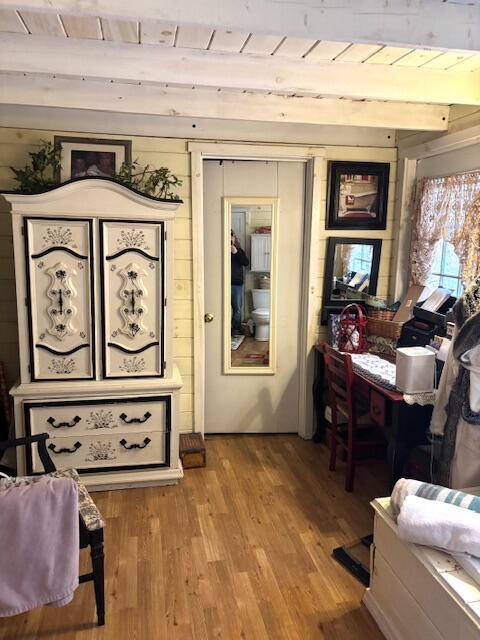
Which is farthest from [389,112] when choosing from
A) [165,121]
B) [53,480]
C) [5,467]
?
[5,467]

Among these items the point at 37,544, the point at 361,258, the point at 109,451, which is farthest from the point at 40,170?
the point at 361,258

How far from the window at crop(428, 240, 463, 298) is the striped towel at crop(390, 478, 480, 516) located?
4.77 ft

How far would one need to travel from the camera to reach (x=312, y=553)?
2.53 metres

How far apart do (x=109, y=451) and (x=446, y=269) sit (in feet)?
7.74

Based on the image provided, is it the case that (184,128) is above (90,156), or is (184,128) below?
above

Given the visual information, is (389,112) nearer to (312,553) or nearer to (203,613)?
(312,553)

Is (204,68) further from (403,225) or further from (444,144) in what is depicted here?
(403,225)

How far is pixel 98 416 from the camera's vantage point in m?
2.99

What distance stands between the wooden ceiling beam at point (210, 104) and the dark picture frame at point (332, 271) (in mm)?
837

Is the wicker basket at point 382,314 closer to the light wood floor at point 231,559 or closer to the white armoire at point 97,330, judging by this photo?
the light wood floor at point 231,559

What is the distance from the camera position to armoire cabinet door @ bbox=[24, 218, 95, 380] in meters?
2.79

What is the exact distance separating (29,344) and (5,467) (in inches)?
33.7

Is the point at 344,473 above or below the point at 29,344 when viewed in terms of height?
below

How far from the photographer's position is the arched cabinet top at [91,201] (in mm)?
2727
